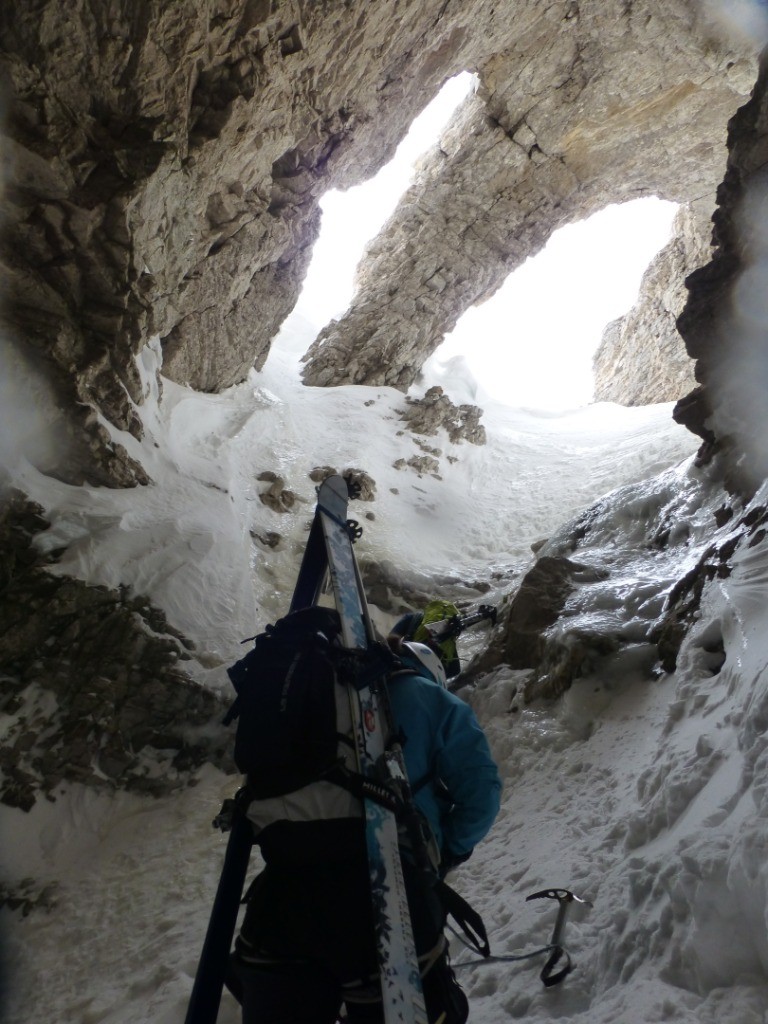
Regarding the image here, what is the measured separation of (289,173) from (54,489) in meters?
8.44

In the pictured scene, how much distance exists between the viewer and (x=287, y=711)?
2.14 m

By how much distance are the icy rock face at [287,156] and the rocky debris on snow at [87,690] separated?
228cm

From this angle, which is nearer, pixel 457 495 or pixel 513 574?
pixel 513 574

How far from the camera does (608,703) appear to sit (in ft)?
17.4

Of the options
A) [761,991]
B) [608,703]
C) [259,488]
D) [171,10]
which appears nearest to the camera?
[761,991]

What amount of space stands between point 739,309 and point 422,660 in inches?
268

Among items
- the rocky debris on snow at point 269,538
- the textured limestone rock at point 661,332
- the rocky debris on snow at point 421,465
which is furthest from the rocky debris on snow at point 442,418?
the textured limestone rock at point 661,332

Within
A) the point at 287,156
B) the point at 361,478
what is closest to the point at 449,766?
the point at 361,478

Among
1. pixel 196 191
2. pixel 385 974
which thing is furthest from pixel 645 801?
pixel 196 191

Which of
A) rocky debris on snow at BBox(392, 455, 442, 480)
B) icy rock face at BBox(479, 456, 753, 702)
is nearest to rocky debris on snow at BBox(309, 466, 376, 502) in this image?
rocky debris on snow at BBox(392, 455, 442, 480)

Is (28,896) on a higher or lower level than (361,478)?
lower

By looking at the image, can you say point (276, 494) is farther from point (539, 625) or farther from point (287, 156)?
point (287, 156)

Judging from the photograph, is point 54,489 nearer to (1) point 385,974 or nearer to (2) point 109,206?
(2) point 109,206

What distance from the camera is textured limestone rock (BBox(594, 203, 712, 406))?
26.0 m
